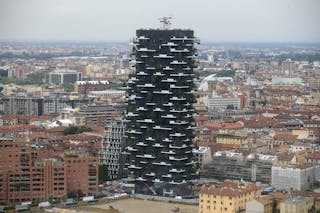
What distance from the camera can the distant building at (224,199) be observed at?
23953 millimetres

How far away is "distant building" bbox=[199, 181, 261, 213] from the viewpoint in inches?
943

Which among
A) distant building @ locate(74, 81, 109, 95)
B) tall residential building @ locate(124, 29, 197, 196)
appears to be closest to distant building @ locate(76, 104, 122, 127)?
distant building @ locate(74, 81, 109, 95)

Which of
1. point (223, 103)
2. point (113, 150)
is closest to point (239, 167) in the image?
point (113, 150)

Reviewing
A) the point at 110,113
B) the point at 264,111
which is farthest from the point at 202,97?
the point at 110,113

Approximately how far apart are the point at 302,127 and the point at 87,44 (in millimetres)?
100495

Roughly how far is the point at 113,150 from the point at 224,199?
7589 mm

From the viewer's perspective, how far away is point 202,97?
179 feet

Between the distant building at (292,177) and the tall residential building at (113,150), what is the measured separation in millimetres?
4888

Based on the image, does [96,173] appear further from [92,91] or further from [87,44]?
[87,44]

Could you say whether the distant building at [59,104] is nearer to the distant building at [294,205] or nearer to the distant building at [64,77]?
the distant building at [64,77]

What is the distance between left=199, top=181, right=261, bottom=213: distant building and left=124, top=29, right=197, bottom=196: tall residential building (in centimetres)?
268

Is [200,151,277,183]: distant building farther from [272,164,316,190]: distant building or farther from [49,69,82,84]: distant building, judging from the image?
[49,69,82,84]: distant building

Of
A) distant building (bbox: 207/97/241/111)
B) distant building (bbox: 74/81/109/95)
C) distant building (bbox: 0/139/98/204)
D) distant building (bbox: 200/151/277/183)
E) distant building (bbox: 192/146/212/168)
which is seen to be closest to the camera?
distant building (bbox: 0/139/98/204)

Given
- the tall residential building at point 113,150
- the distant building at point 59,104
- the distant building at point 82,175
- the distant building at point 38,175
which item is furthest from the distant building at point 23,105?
the distant building at point 82,175
